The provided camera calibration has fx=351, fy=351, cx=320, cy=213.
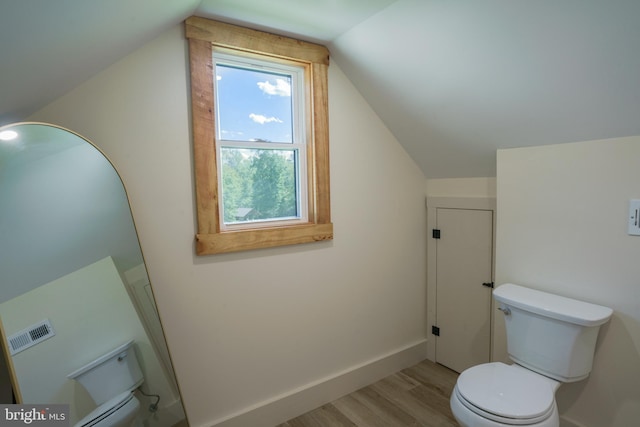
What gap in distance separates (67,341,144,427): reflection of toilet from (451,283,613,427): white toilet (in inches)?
56.8

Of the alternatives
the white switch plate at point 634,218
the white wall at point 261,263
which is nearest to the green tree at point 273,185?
the white wall at point 261,263

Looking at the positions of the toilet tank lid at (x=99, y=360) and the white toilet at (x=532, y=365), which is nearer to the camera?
the toilet tank lid at (x=99, y=360)

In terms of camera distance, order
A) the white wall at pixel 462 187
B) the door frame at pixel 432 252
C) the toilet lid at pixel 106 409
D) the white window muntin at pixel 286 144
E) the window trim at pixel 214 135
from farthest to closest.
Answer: the door frame at pixel 432 252, the white wall at pixel 462 187, the white window muntin at pixel 286 144, the window trim at pixel 214 135, the toilet lid at pixel 106 409

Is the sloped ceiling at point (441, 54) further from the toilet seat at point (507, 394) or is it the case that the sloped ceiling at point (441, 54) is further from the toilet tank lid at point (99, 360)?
the toilet seat at point (507, 394)

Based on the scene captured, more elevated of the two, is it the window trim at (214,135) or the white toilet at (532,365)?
the window trim at (214,135)

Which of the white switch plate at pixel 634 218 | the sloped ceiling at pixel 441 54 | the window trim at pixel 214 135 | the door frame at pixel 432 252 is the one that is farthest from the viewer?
the door frame at pixel 432 252

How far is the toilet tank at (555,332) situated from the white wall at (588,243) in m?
0.10

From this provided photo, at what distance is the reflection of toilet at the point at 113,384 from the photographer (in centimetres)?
137

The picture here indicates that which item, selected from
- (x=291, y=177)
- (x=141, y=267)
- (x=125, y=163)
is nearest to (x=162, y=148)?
Result: (x=125, y=163)

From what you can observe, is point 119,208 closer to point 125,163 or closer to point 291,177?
point 125,163

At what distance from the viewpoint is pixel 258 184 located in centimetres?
213

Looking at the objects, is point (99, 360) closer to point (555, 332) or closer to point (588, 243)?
point (555, 332)

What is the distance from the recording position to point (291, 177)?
7.41ft

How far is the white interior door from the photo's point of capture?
2.41 m
